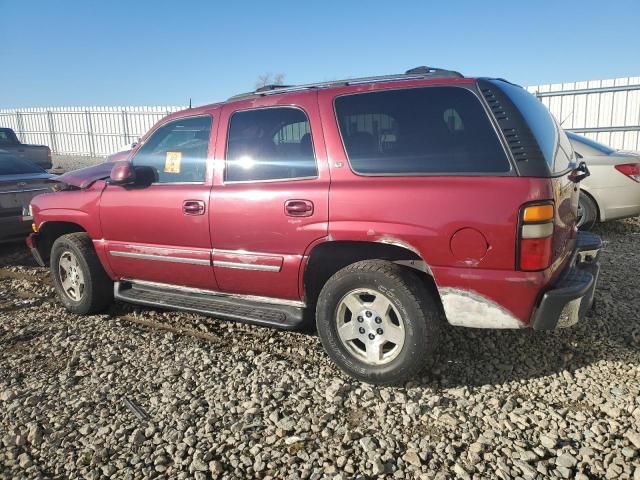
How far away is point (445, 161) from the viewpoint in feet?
9.07

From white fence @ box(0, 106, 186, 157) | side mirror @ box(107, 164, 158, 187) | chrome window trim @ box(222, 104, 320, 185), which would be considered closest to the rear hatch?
chrome window trim @ box(222, 104, 320, 185)

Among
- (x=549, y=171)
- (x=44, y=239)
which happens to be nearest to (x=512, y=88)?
(x=549, y=171)

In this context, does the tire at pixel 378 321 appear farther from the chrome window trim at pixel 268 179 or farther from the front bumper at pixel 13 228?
the front bumper at pixel 13 228

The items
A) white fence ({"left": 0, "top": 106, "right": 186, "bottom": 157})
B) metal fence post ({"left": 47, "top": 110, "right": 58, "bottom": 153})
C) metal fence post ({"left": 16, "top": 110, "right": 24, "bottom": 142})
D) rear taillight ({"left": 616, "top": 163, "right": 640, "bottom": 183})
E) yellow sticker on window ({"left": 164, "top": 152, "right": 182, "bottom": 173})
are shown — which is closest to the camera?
yellow sticker on window ({"left": 164, "top": 152, "right": 182, "bottom": 173})

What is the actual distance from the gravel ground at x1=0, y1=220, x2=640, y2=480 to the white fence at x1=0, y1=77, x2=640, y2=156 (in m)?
6.45

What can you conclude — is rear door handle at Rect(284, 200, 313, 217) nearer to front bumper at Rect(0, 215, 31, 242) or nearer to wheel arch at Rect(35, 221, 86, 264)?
wheel arch at Rect(35, 221, 86, 264)

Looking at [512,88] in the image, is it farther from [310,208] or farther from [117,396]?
[117,396]

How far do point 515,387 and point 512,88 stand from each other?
1.82 m

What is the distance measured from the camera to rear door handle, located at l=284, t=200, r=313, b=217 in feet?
10.1

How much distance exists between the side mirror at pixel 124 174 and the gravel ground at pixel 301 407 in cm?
123

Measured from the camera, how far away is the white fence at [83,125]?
70.4 ft

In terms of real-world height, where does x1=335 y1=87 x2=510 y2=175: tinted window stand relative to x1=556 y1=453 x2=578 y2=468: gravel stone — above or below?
above

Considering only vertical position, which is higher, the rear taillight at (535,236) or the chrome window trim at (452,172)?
the chrome window trim at (452,172)

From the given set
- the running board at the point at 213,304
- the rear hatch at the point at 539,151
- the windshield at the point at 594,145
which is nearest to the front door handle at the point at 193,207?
the running board at the point at 213,304
